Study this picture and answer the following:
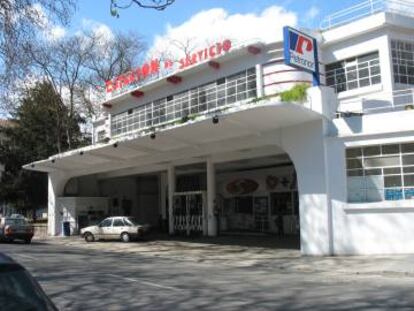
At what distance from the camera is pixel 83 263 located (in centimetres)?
2002

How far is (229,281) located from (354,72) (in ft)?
53.5

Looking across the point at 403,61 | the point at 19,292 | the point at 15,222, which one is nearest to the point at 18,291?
the point at 19,292

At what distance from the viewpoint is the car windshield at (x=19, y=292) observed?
4.47 m

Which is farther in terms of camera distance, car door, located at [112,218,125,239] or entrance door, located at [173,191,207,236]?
entrance door, located at [173,191,207,236]

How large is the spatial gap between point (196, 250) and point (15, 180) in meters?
33.0

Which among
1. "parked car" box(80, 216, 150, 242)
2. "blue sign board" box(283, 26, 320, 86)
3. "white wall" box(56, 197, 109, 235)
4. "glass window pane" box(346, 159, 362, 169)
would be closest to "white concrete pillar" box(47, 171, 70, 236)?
"white wall" box(56, 197, 109, 235)

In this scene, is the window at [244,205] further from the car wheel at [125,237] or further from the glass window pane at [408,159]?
the glass window pane at [408,159]

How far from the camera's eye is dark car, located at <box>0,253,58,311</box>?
4.47m

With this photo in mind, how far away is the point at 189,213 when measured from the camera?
117ft

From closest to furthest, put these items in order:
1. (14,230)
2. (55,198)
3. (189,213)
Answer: (14,230)
(189,213)
(55,198)

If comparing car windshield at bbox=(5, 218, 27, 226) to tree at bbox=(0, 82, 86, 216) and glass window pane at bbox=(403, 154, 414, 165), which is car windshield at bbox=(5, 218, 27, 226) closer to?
tree at bbox=(0, 82, 86, 216)

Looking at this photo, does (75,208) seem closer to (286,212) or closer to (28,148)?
(286,212)

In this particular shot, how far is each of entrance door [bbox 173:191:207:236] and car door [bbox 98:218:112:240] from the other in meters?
4.44

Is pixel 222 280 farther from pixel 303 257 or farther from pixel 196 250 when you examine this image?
pixel 196 250
